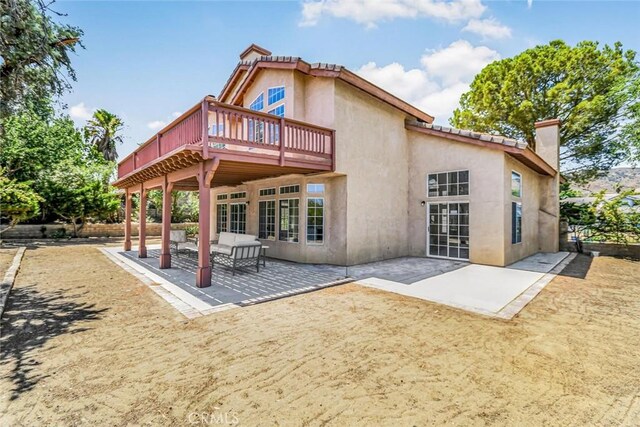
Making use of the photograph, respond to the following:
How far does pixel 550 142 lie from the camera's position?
12727 millimetres

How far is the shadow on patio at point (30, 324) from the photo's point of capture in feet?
10.3

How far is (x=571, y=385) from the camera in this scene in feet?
9.80

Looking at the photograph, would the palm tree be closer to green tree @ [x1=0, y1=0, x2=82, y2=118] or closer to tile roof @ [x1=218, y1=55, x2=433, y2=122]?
tile roof @ [x1=218, y1=55, x2=433, y2=122]

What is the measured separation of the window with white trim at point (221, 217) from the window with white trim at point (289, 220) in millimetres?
4891

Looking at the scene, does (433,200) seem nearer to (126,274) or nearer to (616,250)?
(616,250)

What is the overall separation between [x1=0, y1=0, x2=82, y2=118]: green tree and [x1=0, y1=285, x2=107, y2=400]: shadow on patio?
15.0 feet

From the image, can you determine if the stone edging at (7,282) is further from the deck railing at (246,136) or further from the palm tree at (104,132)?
the palm tree at (104,132)

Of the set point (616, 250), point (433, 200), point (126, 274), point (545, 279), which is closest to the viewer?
point (545, 279)

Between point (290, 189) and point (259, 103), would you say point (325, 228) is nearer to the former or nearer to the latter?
point (290, 189)

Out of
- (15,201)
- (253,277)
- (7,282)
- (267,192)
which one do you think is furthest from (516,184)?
(15,201)

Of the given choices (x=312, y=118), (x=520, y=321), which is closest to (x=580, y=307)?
(x=520, y=321)

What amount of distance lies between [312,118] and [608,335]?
839cm

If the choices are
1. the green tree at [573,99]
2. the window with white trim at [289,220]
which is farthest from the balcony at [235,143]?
the green tree at [573,99]

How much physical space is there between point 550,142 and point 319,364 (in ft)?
47.6
